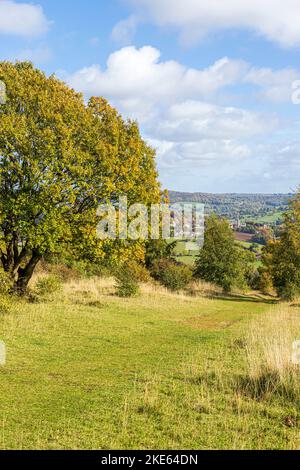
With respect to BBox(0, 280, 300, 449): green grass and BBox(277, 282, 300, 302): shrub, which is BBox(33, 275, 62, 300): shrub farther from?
BBox(277, 282, 300, 302): shrub


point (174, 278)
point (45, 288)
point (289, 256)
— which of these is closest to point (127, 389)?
point (45, 288)

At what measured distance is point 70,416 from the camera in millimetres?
9250

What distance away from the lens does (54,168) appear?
2266 centimetres

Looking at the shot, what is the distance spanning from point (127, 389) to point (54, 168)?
570 inches

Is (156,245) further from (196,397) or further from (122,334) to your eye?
(196,397)

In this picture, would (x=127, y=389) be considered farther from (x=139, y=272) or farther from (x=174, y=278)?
(x=139, y=272)

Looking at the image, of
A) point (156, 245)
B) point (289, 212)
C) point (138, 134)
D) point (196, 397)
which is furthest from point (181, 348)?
point (156, 245)

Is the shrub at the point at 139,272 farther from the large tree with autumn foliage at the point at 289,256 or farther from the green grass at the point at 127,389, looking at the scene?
the green grass at the point at 127,389

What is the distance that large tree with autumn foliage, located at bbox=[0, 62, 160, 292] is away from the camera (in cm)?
2214

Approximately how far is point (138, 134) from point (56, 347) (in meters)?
15.6

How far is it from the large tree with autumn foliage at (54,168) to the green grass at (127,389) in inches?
177

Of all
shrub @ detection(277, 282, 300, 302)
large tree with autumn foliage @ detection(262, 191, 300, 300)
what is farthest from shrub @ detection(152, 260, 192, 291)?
shrub @ detection(277, 282, 300, 302)

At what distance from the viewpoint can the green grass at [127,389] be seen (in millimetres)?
8188

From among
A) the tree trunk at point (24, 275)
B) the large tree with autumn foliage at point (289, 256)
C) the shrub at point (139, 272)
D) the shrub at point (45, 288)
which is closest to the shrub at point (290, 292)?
the large tree with autumn foliage at point (289, 256)
